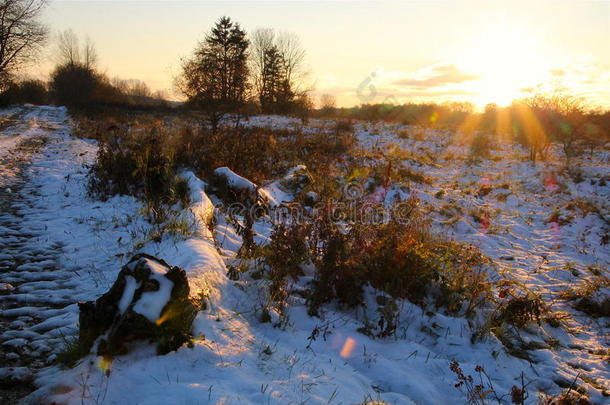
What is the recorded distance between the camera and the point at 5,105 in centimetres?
2811

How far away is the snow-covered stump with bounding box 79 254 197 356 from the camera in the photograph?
6.84 feet

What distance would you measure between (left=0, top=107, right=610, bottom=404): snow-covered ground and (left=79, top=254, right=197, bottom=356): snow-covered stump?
0.33 feet

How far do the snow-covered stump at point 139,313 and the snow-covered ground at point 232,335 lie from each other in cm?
10

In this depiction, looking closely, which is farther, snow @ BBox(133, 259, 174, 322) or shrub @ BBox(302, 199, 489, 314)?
shrub @ BBox(302, 199, 489, 314)

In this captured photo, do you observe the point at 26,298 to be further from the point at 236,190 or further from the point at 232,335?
the point at 236,190

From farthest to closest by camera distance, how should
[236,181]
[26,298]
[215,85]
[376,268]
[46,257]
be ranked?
[215,85] → [236,181] → [376,268] → [46,257] → [26,298]

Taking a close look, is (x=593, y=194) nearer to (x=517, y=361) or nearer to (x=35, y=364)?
(x=517, y=361)

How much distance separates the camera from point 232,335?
→ 254 cm

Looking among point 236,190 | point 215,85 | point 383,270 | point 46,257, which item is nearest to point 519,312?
point 383,270

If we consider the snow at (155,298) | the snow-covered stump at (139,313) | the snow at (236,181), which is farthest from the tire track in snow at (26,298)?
the snow at (236,181)

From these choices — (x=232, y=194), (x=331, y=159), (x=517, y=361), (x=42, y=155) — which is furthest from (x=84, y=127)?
(x=517, y=361)

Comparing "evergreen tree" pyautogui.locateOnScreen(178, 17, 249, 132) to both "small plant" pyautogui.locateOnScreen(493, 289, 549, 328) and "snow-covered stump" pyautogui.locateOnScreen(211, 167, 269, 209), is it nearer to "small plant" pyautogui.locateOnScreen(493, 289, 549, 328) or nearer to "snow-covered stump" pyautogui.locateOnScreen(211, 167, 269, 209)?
"snow-covered stump" pyautogui.locateOnScreen(211, 167, 269, 209)

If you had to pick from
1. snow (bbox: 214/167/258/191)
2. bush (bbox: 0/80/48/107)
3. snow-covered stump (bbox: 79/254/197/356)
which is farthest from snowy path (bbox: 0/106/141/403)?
bush (bbox: 0/80/48/107)

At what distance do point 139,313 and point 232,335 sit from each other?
72 centimetres
